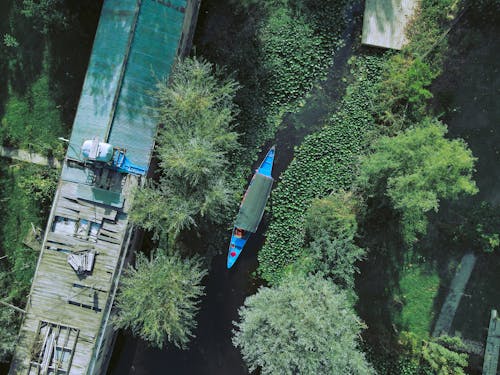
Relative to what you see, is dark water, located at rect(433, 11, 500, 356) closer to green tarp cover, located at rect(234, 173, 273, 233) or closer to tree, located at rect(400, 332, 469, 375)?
tree, located at rect(400, 332, 469, 375)

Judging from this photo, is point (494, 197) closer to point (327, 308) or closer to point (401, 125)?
point (401, 125)

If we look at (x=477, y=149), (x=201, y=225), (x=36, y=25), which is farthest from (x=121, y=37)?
(x=477, y=149)

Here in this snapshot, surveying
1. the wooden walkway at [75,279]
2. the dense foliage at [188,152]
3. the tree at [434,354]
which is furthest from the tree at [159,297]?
the tree at [434,354]

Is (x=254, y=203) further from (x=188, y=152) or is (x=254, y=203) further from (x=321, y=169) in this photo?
(x=188, y=152)

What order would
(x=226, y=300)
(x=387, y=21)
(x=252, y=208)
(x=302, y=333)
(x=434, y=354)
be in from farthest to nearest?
(x=226, y=300) → (x=387, y=21) → (x=252, y=208) → (x=434, y=354) → (x=302, y=333)

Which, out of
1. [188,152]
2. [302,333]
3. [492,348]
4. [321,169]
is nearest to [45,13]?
[188,152]

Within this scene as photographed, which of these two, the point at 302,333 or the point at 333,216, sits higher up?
the point at 333,216

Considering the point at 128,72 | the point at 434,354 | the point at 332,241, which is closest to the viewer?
the point at 128,72

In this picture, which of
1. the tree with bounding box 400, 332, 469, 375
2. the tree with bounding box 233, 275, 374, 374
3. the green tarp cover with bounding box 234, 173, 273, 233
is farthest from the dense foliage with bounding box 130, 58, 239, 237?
Result: the tree with bounding box 400, 332, 469, 375
